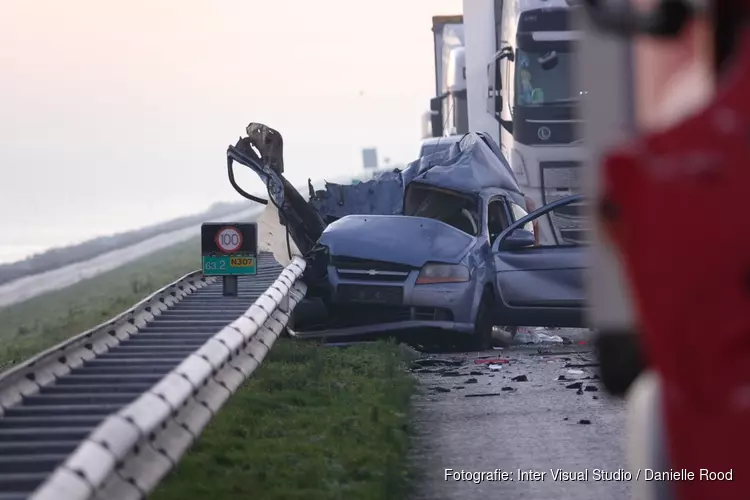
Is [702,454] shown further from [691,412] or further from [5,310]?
[5,310]

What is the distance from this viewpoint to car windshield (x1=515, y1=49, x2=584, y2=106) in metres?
21.4

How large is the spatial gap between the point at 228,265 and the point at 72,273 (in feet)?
107

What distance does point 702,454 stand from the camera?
2506 millimetres

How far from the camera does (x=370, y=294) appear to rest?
1412 cm

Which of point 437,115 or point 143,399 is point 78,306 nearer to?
point 437,115

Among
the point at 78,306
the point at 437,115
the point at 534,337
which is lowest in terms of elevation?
the point at 78,306

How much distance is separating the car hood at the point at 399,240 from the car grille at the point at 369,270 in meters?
0.06

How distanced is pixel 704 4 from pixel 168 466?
12.6 ft

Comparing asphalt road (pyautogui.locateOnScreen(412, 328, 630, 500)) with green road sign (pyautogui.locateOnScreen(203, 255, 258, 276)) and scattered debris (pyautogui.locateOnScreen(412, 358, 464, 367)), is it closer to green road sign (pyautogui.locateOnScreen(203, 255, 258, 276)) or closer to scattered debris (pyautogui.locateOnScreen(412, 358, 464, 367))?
scattered debris (pyautogui.locateOnScreen(412, 358, 464, 367))

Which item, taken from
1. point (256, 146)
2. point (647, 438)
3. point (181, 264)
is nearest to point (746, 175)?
point (647, 438)

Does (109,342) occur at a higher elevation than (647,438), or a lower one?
lower

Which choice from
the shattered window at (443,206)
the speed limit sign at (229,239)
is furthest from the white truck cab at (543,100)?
the speed limit sign at (229,239)

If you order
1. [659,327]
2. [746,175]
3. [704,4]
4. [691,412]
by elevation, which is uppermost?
[704,4]

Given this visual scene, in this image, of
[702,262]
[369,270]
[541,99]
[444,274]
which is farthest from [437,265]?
[702,262]
